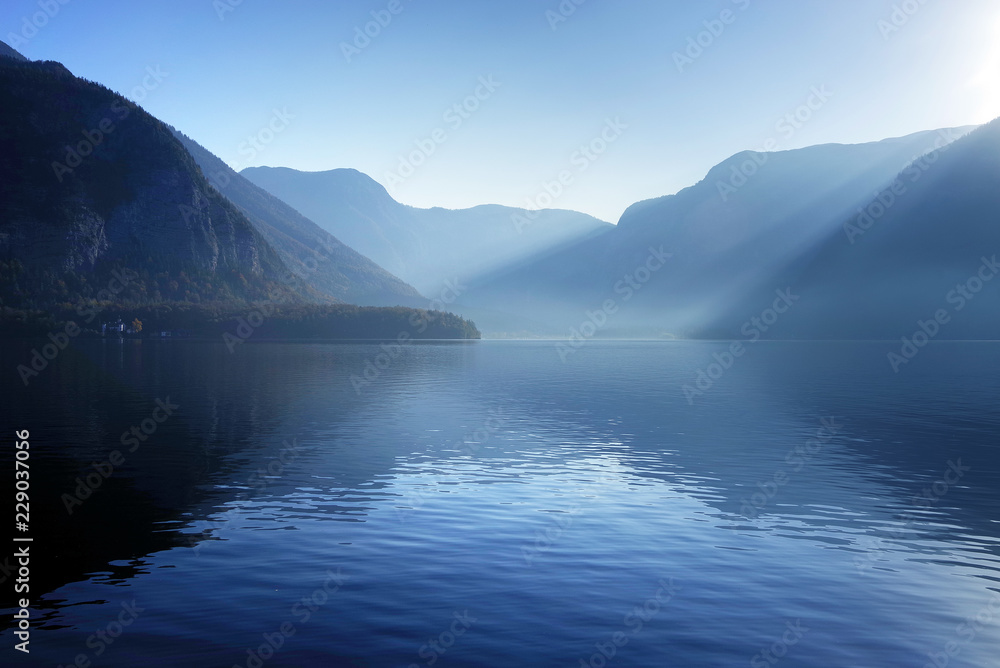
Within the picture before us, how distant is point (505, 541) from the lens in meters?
30.2

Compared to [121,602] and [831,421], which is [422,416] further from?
[121,602]

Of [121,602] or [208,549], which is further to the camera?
[208,549]

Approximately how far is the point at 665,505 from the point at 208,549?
22915mm

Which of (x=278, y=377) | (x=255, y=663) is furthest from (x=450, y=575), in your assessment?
(x=278, y=377)

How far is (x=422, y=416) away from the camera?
249ft

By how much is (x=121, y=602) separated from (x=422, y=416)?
2094 inches

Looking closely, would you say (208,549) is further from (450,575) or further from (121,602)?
(450,575)

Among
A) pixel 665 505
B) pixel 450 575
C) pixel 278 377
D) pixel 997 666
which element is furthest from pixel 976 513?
pixel 278 377

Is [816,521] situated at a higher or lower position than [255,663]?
lower

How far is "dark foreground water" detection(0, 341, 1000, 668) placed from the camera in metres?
20.3

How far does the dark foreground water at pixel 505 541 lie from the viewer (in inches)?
800

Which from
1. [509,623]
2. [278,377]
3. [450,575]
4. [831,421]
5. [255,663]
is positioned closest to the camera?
[255,663]

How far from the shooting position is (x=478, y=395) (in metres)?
100

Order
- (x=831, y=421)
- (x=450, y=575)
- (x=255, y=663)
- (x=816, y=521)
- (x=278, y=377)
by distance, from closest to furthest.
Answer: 1. (x=255, y=663)
2. (x=450, y=575)
3. (x=816, y=521)
4. (x=831, y=421)
5. (x=278, y=377)
